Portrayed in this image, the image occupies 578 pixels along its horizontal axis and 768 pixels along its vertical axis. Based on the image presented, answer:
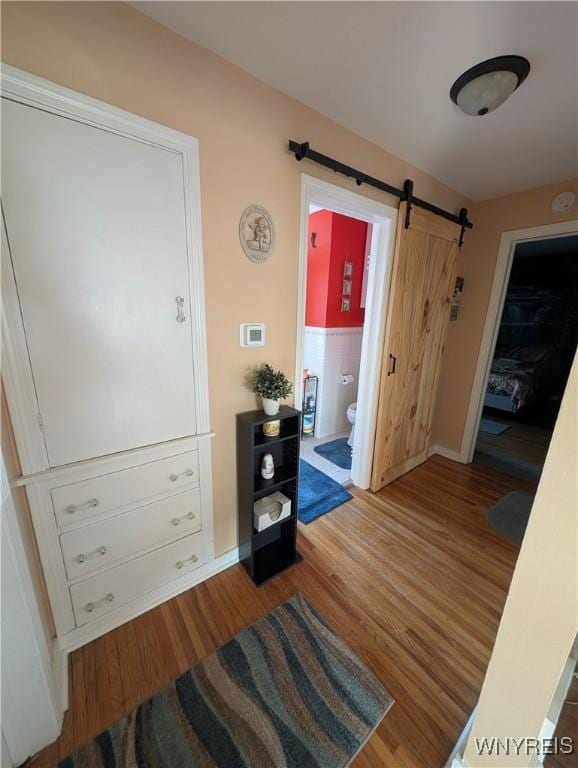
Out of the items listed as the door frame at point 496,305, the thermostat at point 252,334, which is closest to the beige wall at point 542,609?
the thermostat at point 252,334

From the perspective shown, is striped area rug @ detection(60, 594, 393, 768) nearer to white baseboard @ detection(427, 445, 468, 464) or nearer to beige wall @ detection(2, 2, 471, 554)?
beige wall @ detection(2, 2, 471, 554)

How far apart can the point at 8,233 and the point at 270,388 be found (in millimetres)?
1114

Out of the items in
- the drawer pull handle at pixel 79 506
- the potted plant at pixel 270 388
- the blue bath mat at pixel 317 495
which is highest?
the potted plant at pixel 270 388

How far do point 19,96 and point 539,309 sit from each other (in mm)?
6540

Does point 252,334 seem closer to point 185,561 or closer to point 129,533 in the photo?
point 129,533

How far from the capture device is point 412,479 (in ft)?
8.64

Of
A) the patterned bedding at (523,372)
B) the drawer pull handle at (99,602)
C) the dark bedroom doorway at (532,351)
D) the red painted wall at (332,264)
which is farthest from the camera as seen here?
the patterned bedding at (523,372)

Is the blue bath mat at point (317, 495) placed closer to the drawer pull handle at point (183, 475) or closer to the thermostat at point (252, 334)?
the drawer pull handle at point (183, 475)

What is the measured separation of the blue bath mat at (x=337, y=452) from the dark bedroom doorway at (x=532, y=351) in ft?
4.87

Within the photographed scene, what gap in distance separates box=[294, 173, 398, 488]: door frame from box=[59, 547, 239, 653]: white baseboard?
1.04m

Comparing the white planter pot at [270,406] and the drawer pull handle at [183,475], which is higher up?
the white planter pot at [270,406]

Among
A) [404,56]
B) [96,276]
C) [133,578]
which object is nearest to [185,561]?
[133,578]

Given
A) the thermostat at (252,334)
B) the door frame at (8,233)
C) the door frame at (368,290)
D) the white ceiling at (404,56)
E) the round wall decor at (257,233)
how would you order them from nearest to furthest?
1. the door frame at (8,233)
2. the white ceiling at (404,56)
3. the round wall decor at (257,233)
4. the thermostat at (252,334)
5. the door frame at (368,290)

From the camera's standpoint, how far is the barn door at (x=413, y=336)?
2.10 metres
